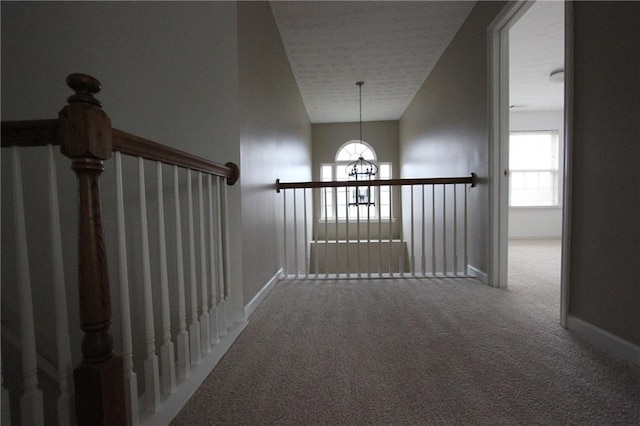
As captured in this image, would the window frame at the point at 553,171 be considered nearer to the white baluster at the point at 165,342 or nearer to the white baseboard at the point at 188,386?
the white baseboard at the point at 188,386

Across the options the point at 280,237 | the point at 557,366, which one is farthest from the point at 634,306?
the point at 280,237

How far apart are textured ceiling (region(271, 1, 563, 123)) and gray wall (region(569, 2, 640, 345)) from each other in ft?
5.17

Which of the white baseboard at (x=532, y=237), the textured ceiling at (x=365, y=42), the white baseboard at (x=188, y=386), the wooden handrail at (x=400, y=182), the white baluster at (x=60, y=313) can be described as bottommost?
the white baseboard at (x=532, y=237)

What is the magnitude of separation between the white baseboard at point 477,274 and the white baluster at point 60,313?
101 inches

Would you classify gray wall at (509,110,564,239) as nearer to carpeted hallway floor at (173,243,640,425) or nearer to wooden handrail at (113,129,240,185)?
carpeted hallway floor at (173,243,640,425)

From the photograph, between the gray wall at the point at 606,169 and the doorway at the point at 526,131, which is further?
the doorway at the point at 526,131

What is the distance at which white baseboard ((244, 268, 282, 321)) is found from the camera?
180cm

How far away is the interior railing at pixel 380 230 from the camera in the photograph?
8.84 ft

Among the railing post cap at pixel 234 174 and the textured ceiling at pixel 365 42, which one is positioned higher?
the textured ceiling at pixel 365 42

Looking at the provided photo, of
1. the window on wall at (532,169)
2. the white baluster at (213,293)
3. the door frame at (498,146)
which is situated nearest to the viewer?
the white baluster at (213,293)

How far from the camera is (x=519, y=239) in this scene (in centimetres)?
577

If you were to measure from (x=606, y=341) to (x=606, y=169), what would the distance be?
2.48 ft

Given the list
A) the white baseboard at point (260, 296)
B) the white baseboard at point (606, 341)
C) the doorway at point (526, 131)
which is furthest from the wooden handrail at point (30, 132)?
the doorway at point (526, 131)

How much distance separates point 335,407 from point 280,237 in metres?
2.10
